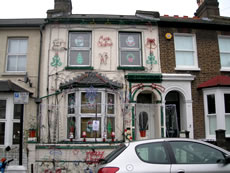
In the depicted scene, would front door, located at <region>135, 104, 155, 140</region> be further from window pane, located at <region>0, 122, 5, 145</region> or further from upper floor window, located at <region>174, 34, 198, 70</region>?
window pane, located at <region>0, 122, 5, 145</region>

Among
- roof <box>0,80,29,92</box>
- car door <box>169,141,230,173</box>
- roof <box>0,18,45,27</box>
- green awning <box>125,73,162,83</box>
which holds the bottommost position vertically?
car door <box>169,141,230,173</box>

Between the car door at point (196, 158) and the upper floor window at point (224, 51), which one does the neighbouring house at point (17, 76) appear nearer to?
the car door at point (196, 158)

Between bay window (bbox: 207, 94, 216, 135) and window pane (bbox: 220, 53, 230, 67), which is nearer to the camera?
bay window (bbox: 207, 94, 216, 135)

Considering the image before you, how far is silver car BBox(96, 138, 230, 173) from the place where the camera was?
418 cm

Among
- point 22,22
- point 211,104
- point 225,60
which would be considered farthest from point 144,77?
point 22,22

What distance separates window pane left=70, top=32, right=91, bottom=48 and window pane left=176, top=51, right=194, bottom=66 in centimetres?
434

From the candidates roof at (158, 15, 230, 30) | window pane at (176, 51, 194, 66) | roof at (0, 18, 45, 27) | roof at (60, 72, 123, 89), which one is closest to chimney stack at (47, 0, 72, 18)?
roof at (0, 18, 45, 27)

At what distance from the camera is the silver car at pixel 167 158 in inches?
165

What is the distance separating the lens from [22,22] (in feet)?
36.0

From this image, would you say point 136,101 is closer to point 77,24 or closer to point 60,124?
point 60,124

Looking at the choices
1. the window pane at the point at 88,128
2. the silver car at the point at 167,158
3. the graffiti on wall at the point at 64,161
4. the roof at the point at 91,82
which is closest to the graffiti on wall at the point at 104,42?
the roof at the point at 91,82

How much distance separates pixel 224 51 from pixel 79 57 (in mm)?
7168

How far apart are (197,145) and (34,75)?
8.16 metres

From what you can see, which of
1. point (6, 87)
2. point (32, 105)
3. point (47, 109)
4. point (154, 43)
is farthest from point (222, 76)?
point (6, 87)
